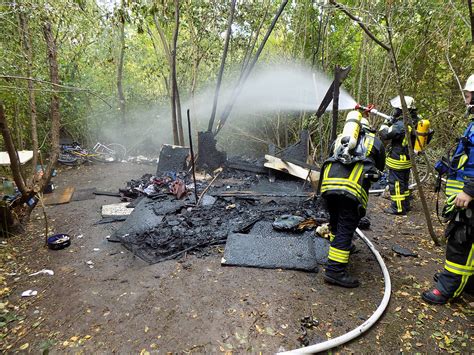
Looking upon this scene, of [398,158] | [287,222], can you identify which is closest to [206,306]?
[287,222]

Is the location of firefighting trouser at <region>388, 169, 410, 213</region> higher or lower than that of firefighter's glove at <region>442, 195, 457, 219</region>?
lower

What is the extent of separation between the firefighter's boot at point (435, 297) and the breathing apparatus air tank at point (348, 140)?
1.54m

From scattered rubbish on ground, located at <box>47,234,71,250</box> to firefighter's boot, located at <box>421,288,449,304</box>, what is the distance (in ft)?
15.1

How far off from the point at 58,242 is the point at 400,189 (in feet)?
18.5

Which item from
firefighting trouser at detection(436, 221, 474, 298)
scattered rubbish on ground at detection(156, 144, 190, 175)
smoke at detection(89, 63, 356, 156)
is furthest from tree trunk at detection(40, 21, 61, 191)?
firefighting trouser at detection(436, 221, 474, 298)

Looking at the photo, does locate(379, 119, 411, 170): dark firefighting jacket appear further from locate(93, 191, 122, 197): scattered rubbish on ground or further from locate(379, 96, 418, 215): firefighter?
locate(93, 191, 122, 197): scattered rubbish on ground

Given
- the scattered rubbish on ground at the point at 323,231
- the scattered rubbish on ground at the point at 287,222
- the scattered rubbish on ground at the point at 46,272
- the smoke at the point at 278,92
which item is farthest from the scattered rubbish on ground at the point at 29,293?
the smoke at the point at 278,92

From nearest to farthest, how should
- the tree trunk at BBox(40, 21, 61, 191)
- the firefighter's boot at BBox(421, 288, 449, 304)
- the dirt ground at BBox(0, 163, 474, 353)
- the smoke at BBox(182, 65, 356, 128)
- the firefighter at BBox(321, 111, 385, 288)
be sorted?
the dirt ground at BBox(0, 163, 474, 353), the firefighter's boot at BBox(421, 288, 449, 304), the firefighter at BBox(321, 111, 385, 288), the tree trunk at BBox(40, 21, 61, 191), the smoke at BBox(182, 65, 356, 128)

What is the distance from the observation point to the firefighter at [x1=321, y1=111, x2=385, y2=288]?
2906 mm

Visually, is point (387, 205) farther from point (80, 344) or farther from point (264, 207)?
point (80, 344)

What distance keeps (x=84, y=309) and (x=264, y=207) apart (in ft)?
10.3

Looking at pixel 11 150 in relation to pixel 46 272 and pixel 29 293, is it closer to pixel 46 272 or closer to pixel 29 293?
pixel 46 272

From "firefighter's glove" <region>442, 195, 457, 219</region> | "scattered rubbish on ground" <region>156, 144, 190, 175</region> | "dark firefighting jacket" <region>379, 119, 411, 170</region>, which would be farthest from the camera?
"scattered rubbish on ground" <region>156, 144, 190, 175</region>

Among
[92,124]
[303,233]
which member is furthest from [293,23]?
[92,124]
